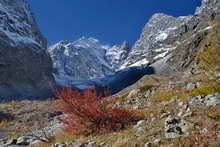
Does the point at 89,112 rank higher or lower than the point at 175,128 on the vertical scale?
higher

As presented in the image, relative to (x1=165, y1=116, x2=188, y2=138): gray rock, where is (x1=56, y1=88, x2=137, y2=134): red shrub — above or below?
above

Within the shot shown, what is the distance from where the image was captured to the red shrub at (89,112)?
1332 centimetres

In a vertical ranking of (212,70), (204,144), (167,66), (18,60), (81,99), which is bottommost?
(204,144)

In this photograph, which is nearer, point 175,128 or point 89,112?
point 175,128

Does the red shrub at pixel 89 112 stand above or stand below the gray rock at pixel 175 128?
above

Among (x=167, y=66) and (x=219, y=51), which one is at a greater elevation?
(x=167, y=66)

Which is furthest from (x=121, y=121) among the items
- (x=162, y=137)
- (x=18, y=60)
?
(x=18, y=60)

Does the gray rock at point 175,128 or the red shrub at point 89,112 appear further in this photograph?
the red shrub at point 89,112

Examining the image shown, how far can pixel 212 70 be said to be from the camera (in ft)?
56.9

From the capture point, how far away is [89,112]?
13375 mm

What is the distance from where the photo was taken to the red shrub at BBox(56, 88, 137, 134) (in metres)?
13.3

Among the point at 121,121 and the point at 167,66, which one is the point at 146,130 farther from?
the point at 167,66

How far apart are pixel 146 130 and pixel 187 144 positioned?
316 cm

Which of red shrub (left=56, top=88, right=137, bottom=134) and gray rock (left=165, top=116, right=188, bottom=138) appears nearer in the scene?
gray rock (left=165, top=116, right=188, bottom=138)
